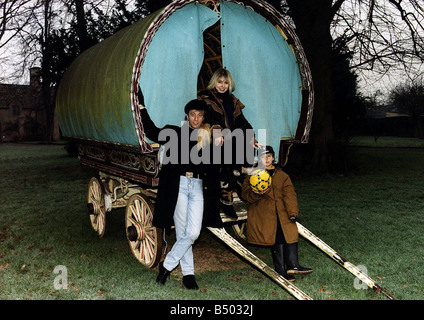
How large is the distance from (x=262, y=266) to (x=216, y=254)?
76.3 inches

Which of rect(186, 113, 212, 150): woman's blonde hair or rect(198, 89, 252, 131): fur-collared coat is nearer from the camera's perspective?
rect(186, 113, 212, 150): woman's blonde hair

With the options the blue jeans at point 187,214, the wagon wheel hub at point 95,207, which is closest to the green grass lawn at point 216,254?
the wagon wheel hub at point 95,207

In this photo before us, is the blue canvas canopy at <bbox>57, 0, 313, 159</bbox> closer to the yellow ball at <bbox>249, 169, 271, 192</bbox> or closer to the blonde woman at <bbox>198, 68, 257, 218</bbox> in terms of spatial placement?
the blonde woman at <bbox>198, 68, 257, 218</bbox>

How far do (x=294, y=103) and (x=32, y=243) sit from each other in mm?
4382

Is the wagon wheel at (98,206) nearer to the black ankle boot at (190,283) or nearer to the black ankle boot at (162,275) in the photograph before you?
the black ankle boot at (162,275)

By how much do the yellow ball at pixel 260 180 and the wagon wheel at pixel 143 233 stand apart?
4.03 feet

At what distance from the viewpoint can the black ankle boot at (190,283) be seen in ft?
14.1

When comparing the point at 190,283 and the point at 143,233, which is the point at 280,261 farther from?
the point at 143,233

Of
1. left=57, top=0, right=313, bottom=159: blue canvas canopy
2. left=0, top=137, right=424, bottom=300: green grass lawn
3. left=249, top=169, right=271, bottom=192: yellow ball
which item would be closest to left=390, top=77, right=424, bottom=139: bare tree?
left=0, top=137, right=424, bottom=300: green grass lawn

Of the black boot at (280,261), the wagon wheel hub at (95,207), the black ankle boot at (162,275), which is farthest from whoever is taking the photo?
the wagon wheel hub at (95,207)

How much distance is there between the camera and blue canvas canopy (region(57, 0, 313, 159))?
4.77 m

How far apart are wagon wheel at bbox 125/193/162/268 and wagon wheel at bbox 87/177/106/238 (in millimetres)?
1177

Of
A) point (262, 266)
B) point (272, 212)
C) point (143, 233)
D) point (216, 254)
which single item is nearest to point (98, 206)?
point (143, 233)

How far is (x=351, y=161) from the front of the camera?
14.6 m
